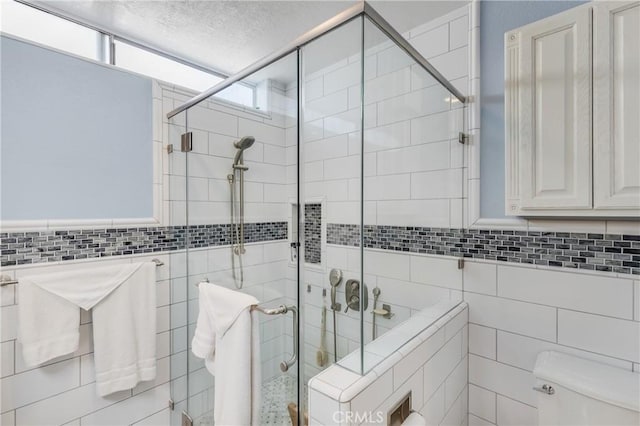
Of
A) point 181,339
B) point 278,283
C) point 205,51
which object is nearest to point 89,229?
point 181,339

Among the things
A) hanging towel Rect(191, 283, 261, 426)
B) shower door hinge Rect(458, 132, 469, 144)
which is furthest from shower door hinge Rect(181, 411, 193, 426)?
shower door hinge Rect(458, 132, 469, 144)

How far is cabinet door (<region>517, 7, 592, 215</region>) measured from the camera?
1091mm

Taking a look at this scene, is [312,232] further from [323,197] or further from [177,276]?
[177,276]

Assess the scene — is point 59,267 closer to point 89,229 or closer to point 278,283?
point 89,229

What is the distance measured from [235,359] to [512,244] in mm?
1312

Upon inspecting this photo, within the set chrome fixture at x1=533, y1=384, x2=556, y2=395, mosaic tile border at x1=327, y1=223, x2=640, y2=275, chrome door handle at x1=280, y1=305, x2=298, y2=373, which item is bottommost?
chrome fixture at x1=533, y1=384, x2=556, y2=395

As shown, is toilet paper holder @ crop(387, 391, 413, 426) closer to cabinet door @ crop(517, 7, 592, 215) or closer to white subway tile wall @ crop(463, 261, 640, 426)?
white subway tile wall @ crop(463, 261, 640, 426)

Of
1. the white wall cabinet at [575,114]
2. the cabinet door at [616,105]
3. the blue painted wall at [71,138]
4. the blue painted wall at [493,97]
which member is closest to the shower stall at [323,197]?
the blue painted wall at [493,97]

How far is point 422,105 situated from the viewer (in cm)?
141

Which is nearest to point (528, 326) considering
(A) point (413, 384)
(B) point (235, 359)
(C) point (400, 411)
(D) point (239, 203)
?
(A) point (413, 384)

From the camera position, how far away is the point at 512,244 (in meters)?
1.38

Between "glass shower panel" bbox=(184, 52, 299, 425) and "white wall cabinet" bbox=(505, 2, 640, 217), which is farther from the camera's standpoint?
"glass shower panel" bbox=(184, 52, 299, 425)

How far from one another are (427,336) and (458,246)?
562 mm
